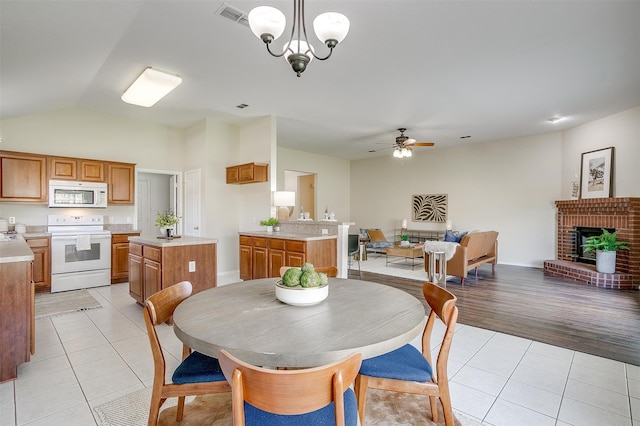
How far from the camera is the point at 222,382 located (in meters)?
1.42

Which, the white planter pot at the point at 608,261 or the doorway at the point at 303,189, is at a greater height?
the doorway at the point at 303,189

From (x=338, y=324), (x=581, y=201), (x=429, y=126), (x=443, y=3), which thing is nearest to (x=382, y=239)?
(x=429, y=126)

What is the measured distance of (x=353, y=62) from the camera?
3496mm

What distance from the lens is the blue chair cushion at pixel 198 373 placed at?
143 cm

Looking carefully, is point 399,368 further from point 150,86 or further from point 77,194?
point 77,194

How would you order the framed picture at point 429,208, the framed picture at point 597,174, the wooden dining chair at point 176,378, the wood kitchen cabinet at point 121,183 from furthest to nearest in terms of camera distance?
the framed picture at point 429,208 → the framed picture at point 597,174 → the wood kitchen cabinet at point 121,183 → the wooden dining chair at point 176,378

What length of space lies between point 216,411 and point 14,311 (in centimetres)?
176

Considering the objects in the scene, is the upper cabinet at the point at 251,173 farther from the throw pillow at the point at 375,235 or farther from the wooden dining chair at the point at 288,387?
the wooden dining chair at the point at 288,387

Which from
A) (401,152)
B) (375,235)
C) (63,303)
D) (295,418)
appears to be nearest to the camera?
(295,418)

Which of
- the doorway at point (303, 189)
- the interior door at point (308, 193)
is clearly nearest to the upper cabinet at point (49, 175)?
the doorway at point (303, 189)

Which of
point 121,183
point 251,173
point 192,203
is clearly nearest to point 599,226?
point 251,173

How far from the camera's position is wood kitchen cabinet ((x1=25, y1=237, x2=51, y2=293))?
443cm

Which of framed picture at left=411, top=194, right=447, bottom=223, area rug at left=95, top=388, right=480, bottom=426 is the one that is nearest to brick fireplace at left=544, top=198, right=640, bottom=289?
framed picture at left=411, top=194, right=447, bottom=223

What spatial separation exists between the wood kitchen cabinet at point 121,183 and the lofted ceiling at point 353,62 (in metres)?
0.97
